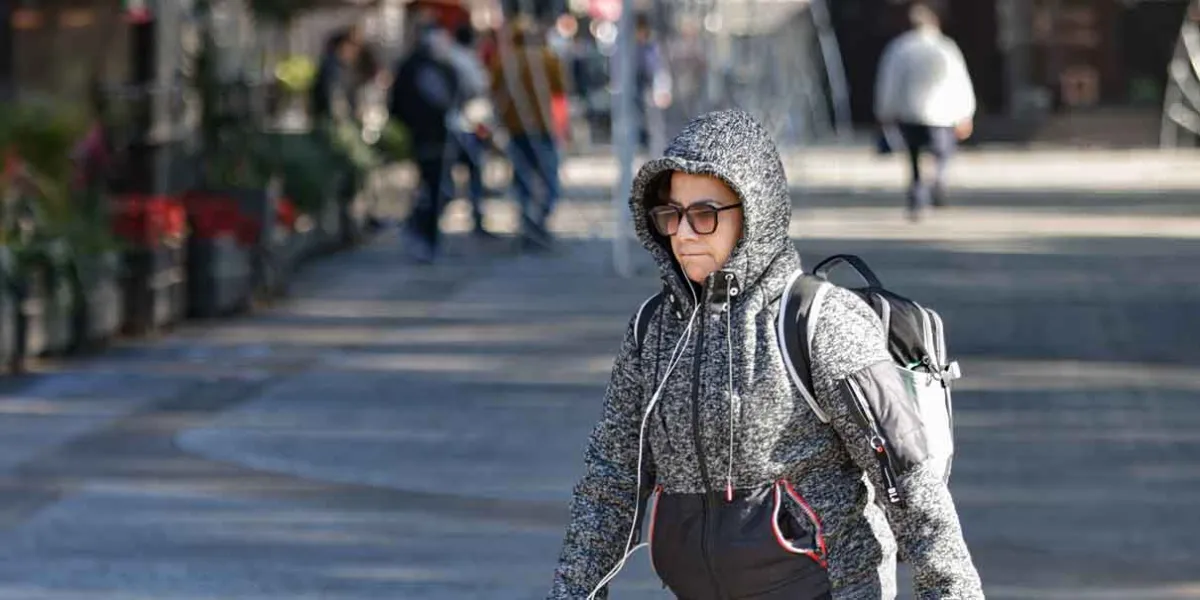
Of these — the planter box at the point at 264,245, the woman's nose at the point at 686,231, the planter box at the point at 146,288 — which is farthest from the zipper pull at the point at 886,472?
the planter box at the point at 264,245

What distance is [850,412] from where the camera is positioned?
13.5ft

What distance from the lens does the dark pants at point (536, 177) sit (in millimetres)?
20828

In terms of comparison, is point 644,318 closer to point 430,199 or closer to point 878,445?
point 878,445

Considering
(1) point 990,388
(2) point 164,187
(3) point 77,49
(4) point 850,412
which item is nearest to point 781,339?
(4) point 850,412

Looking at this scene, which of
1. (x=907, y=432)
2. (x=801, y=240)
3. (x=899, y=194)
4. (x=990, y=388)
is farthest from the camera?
(x=899, y=194)

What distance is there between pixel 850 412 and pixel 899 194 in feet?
76.0

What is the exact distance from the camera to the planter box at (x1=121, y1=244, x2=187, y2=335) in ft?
49.3

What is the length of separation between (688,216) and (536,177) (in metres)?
16.7

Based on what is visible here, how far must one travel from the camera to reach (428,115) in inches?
797

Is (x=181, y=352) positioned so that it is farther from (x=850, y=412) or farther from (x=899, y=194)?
(x=899, y=194)

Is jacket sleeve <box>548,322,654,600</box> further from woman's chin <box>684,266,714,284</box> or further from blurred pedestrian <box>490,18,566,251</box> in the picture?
blurred pedestrian <box>490,18,566,251</box>

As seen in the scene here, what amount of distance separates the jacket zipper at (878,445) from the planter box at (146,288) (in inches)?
437

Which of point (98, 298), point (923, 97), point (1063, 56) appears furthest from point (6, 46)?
point (1063, 56)

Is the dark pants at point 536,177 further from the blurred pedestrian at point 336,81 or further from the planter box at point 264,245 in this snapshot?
the planter box at point 264,245
